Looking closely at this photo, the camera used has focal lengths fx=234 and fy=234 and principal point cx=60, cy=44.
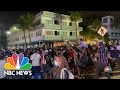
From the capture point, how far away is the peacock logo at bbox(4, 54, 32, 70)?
8.66 metres

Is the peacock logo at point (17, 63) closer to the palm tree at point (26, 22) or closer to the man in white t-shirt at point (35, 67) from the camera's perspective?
the man in white t-shirt at point (35, 67)

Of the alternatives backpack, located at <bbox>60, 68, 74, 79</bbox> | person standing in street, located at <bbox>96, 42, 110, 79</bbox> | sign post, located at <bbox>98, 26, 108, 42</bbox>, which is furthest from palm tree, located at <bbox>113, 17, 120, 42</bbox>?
backpack, located at <bbox>60, 68, 74, 79</bbox>

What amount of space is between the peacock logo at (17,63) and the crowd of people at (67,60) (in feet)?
0.43

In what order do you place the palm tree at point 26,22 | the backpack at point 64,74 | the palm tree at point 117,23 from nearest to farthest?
the backpack at point 64,74 < the palm tree at point 26,22 < the palm tree at point 117,23

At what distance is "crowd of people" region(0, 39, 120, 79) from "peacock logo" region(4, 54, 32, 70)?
5.2 inches

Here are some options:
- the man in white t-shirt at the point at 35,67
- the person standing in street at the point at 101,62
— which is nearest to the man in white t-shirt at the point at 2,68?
the man in white t-shirt at the point at 35,67

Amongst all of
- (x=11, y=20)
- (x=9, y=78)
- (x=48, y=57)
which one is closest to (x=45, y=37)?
(x=48, y=57)

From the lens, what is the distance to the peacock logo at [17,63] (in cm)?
866

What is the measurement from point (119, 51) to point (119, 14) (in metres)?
1.39

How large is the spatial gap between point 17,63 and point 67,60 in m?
1.87

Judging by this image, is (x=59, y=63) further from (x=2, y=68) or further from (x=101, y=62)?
(x=2, y=68)

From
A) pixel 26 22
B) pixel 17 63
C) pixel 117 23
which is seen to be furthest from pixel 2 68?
pixel 117 23

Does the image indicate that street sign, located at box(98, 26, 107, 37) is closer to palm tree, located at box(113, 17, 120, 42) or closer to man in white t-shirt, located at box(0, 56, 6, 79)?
palm tree, located at box(113, 17, 120, 42)

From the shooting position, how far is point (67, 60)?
28.5ft
